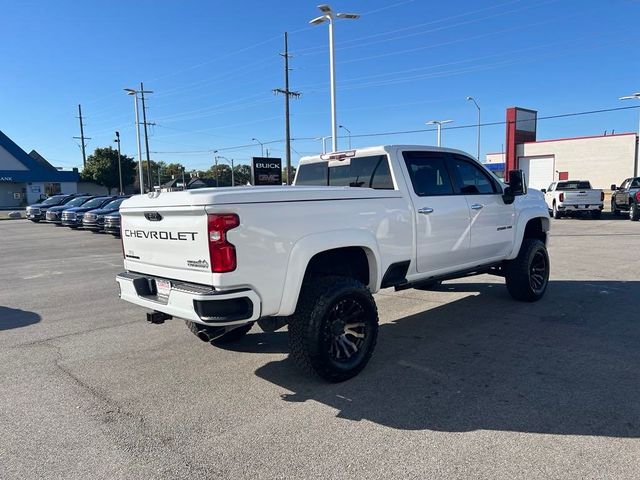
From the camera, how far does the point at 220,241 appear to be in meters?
3.54

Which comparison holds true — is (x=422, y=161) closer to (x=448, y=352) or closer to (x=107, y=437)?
(x=448, y=352)

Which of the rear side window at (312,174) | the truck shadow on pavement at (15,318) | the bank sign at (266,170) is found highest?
the bank sign at (266,170)

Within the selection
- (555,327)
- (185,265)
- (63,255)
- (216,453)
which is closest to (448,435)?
(216,453)

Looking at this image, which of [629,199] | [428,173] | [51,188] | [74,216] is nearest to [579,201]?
[629,199]

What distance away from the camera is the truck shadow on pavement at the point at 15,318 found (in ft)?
21.0

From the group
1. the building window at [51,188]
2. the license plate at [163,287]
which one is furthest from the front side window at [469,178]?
the building window at [51,188]

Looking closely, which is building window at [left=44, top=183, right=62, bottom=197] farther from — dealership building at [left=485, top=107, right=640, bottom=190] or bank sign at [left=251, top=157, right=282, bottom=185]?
dealership building at [left=485, top=107, right=640, bottom=190]

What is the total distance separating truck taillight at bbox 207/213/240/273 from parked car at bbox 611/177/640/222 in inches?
838

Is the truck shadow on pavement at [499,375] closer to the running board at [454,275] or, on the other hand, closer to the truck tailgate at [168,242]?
the running board at [454,275]

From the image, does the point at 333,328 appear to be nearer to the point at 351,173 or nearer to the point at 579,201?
the point at 351,173

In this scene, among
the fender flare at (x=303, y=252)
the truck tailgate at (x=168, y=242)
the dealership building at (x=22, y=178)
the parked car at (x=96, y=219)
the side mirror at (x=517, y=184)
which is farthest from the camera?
the dealership building at (x=22, y=178)

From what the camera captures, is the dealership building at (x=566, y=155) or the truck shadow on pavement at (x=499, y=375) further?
the dealership building at (x=566, y=155)

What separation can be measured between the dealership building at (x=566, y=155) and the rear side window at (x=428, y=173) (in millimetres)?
41213

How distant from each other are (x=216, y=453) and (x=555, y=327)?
425 centimetres
